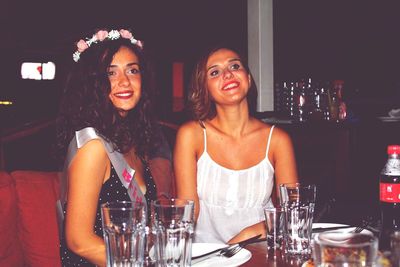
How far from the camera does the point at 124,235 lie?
1105mm

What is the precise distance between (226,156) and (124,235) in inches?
60.4

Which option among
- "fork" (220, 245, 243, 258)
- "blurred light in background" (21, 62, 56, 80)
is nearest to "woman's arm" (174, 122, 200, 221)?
"fork" (220, 245, 243, 258)

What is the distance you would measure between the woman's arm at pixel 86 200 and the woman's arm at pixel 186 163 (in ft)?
2.43

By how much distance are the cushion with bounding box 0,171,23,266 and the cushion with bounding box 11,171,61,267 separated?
33mm

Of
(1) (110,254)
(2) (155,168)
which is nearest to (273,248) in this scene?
(1) (110,254)

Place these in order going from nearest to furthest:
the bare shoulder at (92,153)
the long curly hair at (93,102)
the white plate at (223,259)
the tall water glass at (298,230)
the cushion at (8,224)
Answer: the white plate at (223,259)
the tall water glass at (298,230)
the bare shoulder at (92,153)
the cushion at (8,224)
the long curly hair at (93,102)

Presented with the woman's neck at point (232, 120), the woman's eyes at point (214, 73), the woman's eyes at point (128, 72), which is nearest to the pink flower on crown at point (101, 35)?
the woman's eyes at point (128, 72)

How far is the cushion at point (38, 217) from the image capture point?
77.5 inches

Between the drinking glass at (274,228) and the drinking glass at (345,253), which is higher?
the drinking glass at (345,253)

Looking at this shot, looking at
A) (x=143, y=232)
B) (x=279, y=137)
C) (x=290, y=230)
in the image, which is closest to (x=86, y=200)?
(x=143, y=232)

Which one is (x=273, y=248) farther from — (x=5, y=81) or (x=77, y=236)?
(x=5, y=81)

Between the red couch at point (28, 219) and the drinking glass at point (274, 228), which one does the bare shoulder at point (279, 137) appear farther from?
the drinking glass at point (274, 228)

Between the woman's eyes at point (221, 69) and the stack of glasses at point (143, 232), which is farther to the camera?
the woman's eyes at point (221, 69)

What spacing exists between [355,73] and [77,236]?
8179mm
